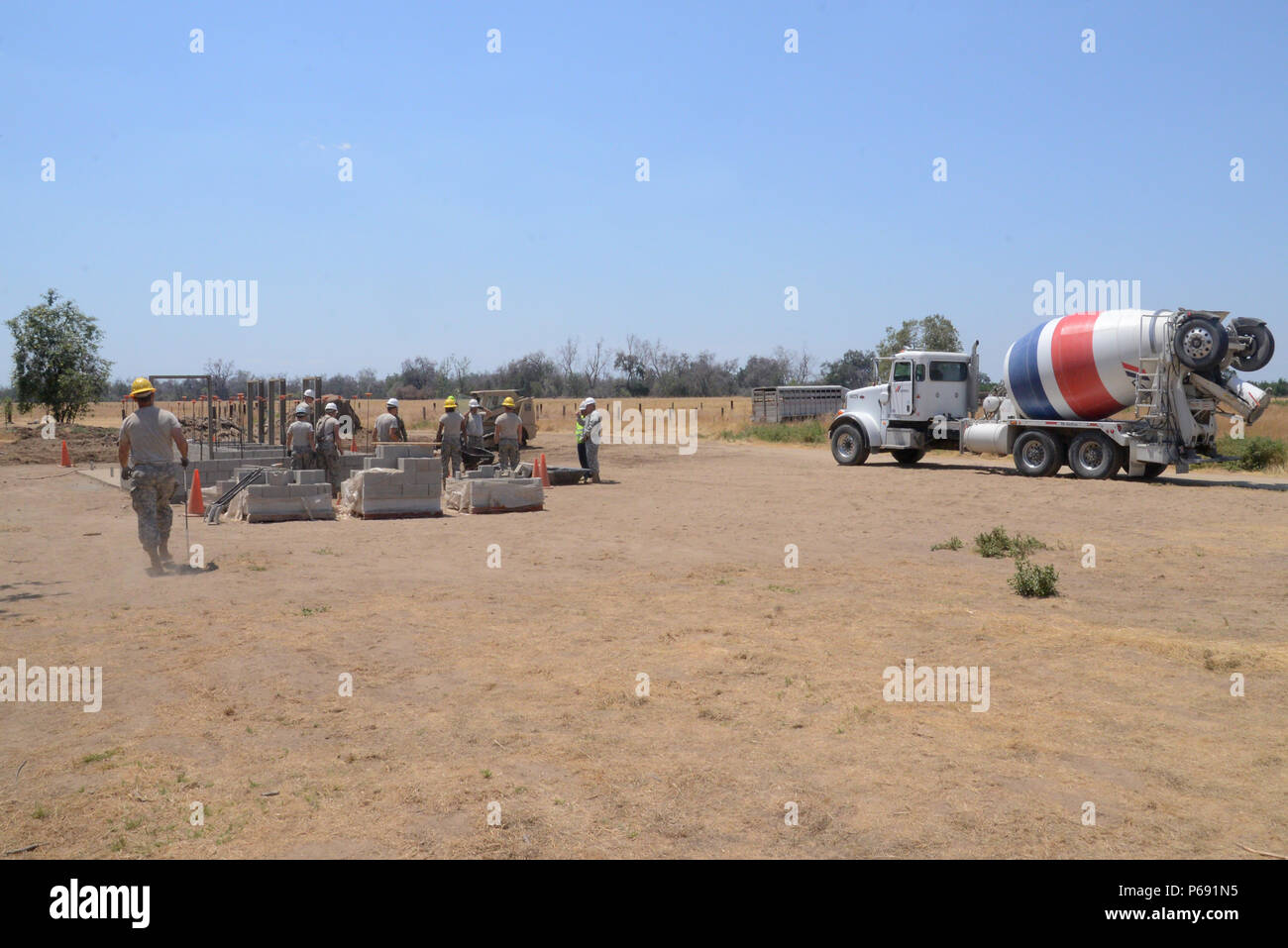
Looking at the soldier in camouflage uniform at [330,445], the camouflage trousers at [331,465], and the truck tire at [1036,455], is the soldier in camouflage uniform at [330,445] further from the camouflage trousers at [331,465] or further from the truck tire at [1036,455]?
the truck tire at [1036,455]

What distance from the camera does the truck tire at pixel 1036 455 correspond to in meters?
22.8

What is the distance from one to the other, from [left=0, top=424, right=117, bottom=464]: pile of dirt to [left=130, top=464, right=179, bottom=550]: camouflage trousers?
20568mm

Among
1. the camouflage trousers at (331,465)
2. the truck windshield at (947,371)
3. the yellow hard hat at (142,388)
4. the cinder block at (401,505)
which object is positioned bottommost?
the cinder block at (401,505)

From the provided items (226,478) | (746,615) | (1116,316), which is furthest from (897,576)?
(1116,316)

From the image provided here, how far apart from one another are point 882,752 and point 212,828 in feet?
10.9

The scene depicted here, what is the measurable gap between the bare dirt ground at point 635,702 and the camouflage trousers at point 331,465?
166 inches

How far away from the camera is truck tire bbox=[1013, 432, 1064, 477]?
22.8 meters

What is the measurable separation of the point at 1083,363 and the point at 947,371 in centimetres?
431

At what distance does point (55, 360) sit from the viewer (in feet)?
126

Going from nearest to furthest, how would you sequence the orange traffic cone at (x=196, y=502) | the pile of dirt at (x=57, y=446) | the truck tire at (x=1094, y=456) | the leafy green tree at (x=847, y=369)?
the orange traffic cone at (x=196, y=502)
the truck tire at (x=1094, y=456)
the pile of dirt at (x=57, y=446)
the leafy green tree at (x=847, y=369)
